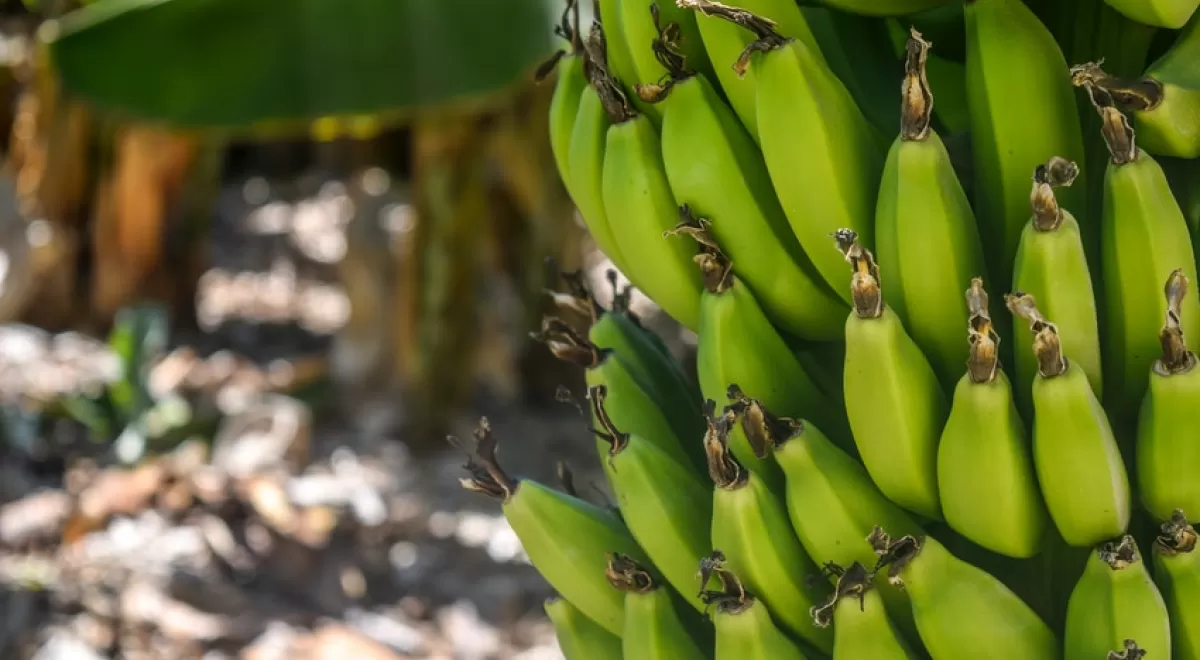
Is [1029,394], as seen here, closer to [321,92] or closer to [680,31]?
[680,31]

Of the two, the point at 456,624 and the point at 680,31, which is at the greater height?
the point at 680,31

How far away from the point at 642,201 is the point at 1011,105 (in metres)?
0.21

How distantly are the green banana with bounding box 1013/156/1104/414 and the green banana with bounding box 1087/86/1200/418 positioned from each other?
26 millimetres

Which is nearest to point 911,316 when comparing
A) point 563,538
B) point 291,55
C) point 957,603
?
point 957,603

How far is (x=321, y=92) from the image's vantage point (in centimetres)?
210

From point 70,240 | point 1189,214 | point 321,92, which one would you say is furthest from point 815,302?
point 70,240

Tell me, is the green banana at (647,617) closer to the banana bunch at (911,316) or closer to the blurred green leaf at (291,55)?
the banana bunch at (911,316)

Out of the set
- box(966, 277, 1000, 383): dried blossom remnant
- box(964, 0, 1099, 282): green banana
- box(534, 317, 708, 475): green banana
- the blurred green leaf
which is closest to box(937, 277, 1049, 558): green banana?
box(966, 277, 1000, 383): dried blossom remnant

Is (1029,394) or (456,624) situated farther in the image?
(456,624)

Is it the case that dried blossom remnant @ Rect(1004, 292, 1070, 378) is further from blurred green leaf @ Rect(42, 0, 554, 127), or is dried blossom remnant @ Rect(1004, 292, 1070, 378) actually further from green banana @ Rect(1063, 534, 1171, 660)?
blurred green leaf @ Rect(42, 0, 554, 127)

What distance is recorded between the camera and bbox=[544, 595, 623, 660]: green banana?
0.84 meters

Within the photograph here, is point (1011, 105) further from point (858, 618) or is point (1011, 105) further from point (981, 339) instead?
point (858, 618)

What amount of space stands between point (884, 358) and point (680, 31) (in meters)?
0.23

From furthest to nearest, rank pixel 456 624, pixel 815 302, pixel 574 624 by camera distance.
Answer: pixel 456 624, pixel 574 624, pixel 815 302
